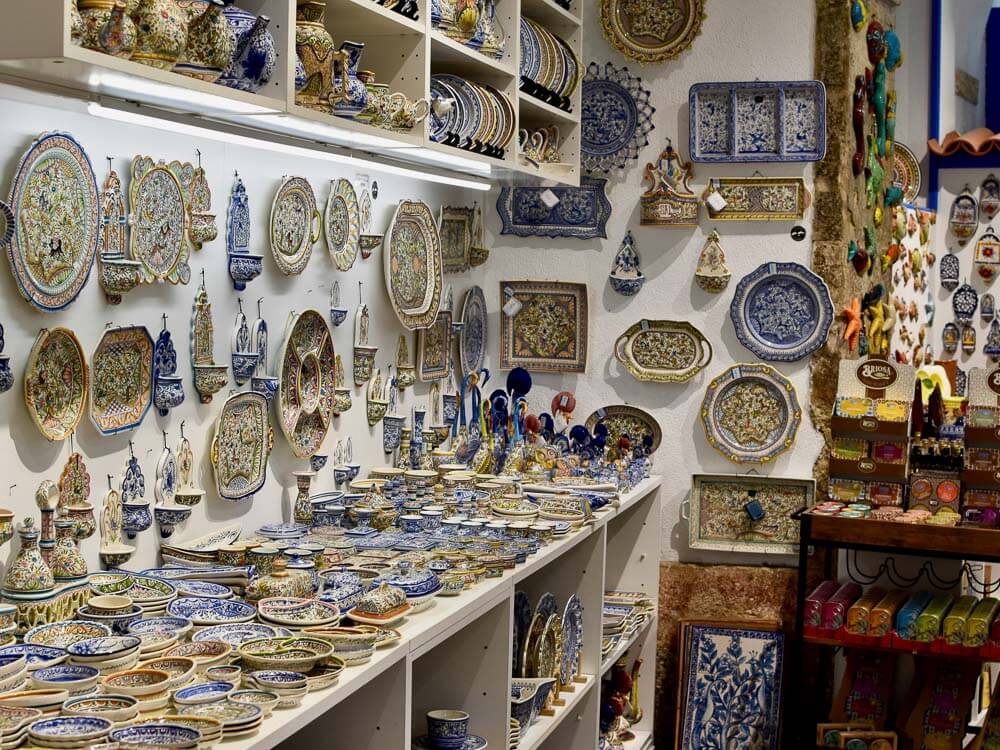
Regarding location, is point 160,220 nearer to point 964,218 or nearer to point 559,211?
point 559,211

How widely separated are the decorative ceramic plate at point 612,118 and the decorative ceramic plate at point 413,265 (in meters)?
0.80

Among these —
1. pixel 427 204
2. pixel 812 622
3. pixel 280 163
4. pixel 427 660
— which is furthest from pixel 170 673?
pixel 812 622

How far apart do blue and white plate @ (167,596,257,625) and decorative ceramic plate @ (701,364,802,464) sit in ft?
7.70

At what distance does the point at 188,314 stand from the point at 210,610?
708 mm

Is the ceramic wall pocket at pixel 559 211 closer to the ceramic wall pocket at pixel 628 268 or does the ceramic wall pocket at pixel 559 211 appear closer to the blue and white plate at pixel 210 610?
the ceramic wall pocket at pixel 628 268

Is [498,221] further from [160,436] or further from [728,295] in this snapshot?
[160,436]

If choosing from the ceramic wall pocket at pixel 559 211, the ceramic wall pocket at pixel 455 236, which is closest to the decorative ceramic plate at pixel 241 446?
the ceramic wall pocket at pixel 455 236

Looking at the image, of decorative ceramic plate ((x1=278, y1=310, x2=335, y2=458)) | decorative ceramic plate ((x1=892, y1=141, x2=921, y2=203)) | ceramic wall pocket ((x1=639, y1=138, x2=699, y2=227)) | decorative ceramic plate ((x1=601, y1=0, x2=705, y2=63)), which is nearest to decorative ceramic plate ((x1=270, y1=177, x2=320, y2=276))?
decorative ceramic plate ((x1=278, y1=310, x2=335, y2=458))

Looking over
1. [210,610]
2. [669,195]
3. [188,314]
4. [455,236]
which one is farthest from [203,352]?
[669,195]

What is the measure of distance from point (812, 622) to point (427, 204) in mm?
1781

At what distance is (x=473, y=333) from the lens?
4395 mm

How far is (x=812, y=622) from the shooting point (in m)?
4.02

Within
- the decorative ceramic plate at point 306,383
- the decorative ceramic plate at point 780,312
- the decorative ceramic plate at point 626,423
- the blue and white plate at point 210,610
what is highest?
the decorative ceramic plate at point 780,312

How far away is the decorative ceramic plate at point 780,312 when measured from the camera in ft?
14.0
